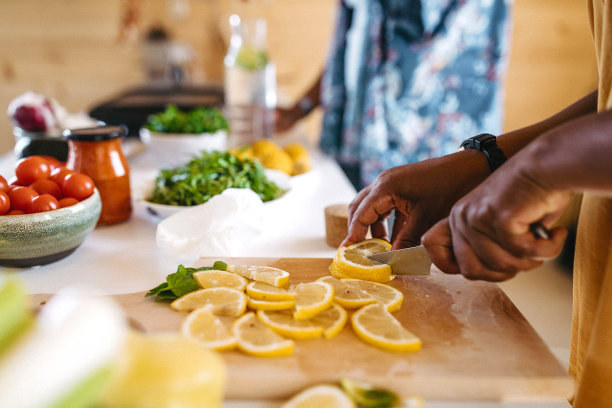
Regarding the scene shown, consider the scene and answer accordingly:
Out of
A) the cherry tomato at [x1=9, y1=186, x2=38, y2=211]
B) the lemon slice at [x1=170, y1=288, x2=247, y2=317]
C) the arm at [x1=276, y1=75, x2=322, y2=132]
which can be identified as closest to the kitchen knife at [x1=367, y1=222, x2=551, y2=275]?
the lemon slice at [x1=170, y1=288, x2=247, y2=317]

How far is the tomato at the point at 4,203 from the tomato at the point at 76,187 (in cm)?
12

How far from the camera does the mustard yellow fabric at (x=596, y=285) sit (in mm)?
883

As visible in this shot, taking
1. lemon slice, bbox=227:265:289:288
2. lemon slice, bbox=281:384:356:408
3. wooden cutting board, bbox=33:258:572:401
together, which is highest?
lemon slice, bbox=227:265:289:288

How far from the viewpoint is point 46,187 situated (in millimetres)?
1142

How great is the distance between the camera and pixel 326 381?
2.35 ft

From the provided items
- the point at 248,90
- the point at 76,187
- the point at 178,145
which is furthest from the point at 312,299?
the point at 248,90

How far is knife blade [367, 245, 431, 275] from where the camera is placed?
102 centimetres

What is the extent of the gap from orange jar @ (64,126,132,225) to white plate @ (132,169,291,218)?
0.21ft

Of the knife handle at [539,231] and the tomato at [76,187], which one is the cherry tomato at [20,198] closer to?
the tomato at [76,187]

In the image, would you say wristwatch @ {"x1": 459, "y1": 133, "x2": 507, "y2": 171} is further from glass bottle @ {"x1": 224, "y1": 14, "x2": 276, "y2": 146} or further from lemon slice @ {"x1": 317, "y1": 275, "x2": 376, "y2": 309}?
glass bottle @ {"x1": 224, "y1": 14, "x2": 276, "y2": 146}

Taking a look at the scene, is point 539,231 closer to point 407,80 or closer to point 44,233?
point 44,233

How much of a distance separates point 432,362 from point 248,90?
170 centimetres

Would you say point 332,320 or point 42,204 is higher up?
point 42,204

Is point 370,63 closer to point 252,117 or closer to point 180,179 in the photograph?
point 252,117
